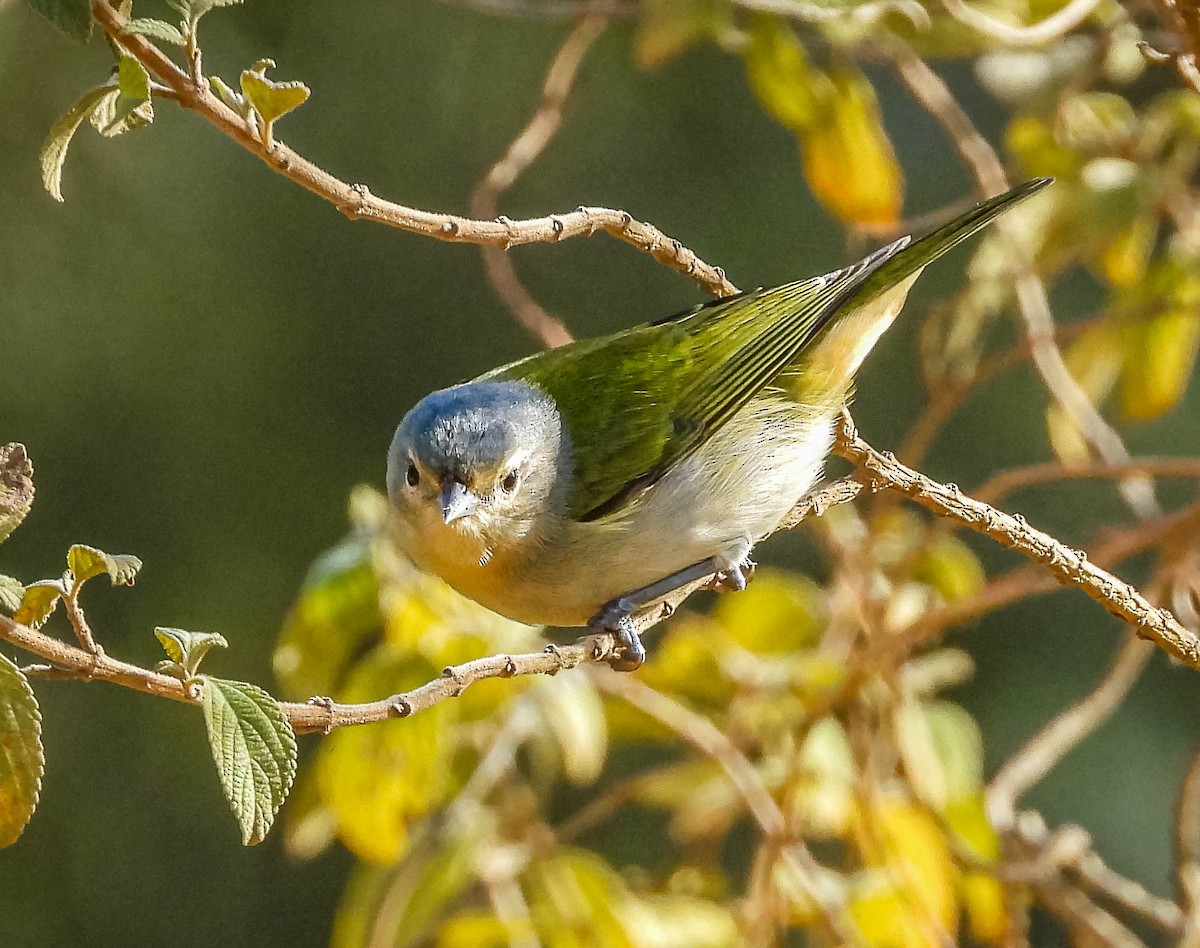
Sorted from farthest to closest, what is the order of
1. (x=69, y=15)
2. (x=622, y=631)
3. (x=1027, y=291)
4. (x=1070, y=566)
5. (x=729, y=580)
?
1. (x=1027, y=291)
2. (x=729, y=580)
3. (x=622, y=631)
4. (x=1070, y=566)
5. (x=69, y=15)

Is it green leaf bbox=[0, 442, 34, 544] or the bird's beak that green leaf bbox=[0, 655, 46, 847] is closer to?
green leaf bbox=[0, 442, 34, 544]

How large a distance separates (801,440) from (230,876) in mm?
3793

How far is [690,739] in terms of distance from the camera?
285cm

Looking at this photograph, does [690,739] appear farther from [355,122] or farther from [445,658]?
[355,122]

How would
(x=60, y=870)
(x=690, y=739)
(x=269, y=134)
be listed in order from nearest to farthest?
1. (x=269, y=134)
2. (x=690, y=739)
3. (x=60, y=870)

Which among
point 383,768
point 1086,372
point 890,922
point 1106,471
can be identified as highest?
point 1086,372

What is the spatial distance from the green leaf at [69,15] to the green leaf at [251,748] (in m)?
0.60

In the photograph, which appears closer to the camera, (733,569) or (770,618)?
(733,569)

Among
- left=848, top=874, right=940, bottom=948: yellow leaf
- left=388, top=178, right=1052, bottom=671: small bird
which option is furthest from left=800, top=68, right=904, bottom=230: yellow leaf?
left=848, top=874, right=940, bottom=948: yellow leaf

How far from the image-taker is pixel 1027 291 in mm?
3324

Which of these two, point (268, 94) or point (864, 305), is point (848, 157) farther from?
point (268, 94)

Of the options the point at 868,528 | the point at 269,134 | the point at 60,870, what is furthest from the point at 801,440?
the point at 60,870

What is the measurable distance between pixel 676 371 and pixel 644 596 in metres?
0.52

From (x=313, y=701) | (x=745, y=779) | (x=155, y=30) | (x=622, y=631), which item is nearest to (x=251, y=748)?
(x=313, y=701)
